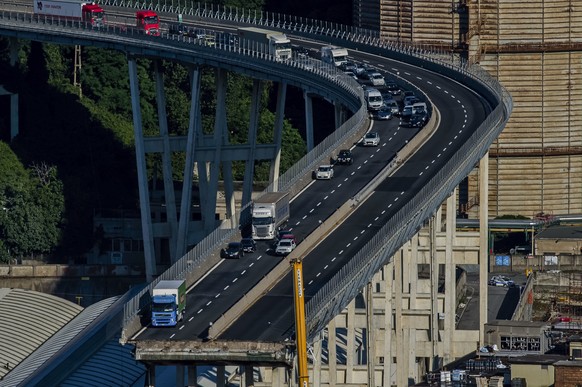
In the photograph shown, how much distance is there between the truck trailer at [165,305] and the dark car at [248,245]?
1586cm

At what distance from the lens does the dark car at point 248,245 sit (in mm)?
169500

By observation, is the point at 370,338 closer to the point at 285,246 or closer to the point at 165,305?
the point at 285,246

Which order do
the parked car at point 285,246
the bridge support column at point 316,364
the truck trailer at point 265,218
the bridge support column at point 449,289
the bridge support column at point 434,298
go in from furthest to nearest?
1. the bridge support column at point 449,289
2. the bridge support column at point 434,298
3. the truck trailer at point 265,218
4. the parked car at point 285,246
5. the bridge support column at point 316,364

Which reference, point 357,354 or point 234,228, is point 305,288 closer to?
point 234,228

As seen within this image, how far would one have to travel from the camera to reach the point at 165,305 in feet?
500

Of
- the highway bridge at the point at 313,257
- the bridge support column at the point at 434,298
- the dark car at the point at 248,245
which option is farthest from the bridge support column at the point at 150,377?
the bridge support column at the point at 434,298

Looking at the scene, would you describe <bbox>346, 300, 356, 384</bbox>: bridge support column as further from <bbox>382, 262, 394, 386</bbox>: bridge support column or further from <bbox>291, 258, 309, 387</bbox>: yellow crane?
<bbox>291, 258, 309, 387</bbox>: yellow crane

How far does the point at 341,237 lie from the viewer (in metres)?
173

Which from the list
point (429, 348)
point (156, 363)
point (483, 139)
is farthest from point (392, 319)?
point (156, 363)

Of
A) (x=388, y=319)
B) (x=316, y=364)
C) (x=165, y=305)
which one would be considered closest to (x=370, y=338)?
(x=388, y=319)

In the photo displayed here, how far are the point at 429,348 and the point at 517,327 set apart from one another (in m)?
10.6

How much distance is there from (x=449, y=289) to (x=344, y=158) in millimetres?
12578

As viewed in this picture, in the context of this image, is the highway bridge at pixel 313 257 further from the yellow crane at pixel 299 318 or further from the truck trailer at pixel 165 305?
the yellow crane at pixel 299 318

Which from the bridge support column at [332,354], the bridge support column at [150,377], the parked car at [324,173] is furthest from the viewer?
the parked car at [324,173]
